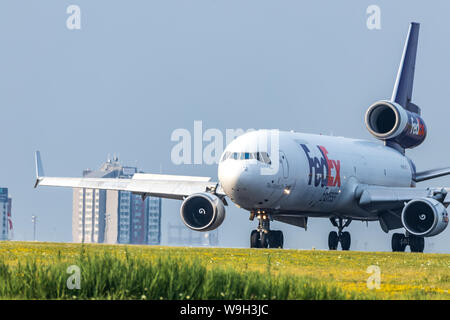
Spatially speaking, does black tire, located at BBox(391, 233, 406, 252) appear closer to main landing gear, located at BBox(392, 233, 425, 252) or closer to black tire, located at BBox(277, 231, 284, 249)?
main landing gear, located at BBox(392, 233, 425, 252)

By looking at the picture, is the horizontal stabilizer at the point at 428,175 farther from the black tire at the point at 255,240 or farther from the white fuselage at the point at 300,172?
the black tire at the point at 255,240

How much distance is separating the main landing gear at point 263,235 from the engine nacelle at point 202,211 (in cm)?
152

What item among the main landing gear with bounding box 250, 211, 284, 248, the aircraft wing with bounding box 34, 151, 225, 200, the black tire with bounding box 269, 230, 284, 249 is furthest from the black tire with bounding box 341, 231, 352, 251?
the main landing gear with bounding box 250, 211, 284, 248

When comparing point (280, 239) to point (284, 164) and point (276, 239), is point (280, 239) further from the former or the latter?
point (284, 164)

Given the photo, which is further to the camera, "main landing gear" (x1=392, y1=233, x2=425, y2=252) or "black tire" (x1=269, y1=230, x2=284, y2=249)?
"main landing gear" (x1=392, y1=233, x2=425, y2=252)

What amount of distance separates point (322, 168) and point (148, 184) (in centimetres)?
866

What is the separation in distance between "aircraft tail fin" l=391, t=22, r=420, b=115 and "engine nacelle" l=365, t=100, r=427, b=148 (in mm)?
3200

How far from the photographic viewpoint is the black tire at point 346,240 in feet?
180

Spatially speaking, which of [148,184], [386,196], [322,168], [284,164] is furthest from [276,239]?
[148,184]

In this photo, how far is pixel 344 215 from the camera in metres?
53.1

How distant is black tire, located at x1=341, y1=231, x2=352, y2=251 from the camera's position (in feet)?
180

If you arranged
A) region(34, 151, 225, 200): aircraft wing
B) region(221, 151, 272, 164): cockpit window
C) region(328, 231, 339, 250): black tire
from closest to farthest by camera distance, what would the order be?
region(221, 151, 272, 164): cockpit window → region(34, 151, 225, 200): aircraft wing → region(328, 231, 339, 250): black tire

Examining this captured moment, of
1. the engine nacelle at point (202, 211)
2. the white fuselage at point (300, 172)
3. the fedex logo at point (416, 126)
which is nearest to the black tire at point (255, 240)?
the white fuselage at point (300, 172)

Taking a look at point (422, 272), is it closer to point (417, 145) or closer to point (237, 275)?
point (237, 275)
